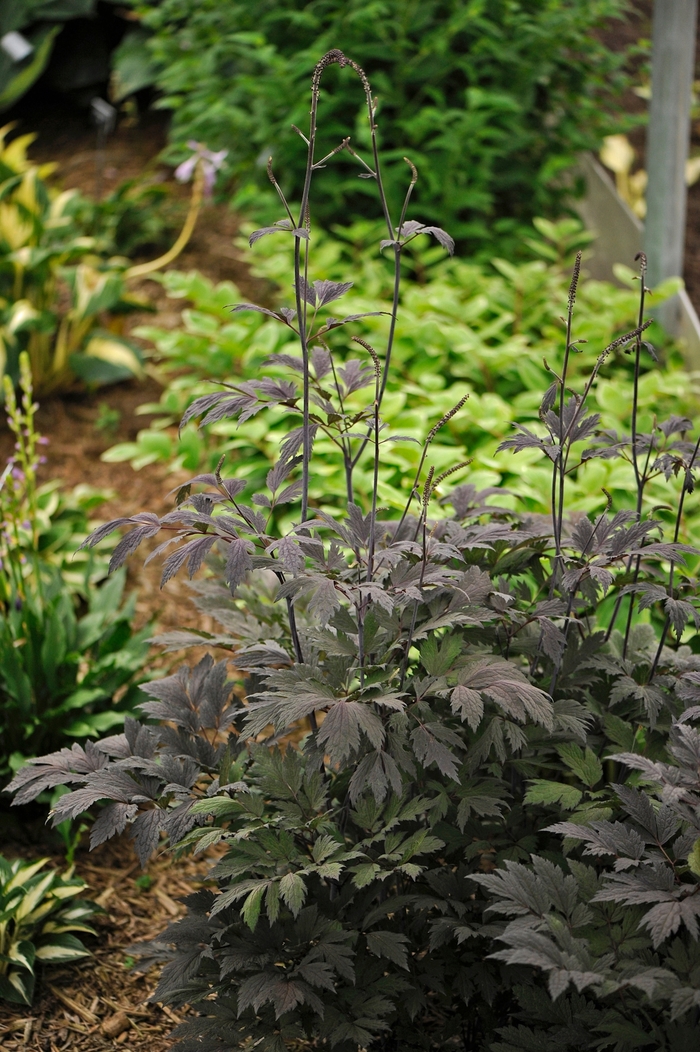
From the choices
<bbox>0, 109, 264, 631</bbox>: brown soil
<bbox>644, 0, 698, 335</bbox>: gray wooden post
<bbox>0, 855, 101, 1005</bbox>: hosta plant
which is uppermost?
<bbox>644, 0, 698, 335</bbox>: gray wooden post

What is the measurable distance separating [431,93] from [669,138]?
3.15 ft

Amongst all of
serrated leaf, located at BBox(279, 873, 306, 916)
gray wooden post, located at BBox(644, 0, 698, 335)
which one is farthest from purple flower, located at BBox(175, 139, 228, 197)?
serrated leaf, located at BBox(279, 873, 306, 916)

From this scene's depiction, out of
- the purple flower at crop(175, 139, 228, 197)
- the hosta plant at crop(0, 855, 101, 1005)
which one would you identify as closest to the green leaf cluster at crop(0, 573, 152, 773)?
the hosta plant at crop(0, 855, 101, 1005)

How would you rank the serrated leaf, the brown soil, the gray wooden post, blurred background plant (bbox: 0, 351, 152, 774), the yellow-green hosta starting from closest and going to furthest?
1. the serrated leaf
2. blurred background plant (bbox: 0, 351, 152, 774)
3. the brown soil
4. the gray wooden post
5. the yellow-green hosta

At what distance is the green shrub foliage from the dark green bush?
96.0 inches

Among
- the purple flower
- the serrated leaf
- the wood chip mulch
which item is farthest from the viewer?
the purple flower

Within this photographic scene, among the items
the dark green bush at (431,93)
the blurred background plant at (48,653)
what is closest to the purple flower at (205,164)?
the dark green bush at (431,93)

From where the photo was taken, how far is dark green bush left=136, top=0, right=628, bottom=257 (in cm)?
383

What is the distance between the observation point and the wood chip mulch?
69.2 inches

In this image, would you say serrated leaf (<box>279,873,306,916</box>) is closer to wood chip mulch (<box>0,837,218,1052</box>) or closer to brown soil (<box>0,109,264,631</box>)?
wood chip mulch (<box>0,837,218,1052</box>)

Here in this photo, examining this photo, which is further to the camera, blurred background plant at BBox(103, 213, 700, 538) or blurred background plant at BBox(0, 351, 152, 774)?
blurred background plant at BBox(103, 213, 700, 538)

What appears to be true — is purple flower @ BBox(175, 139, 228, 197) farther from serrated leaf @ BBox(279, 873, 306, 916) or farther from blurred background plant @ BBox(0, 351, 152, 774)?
serrated leaf @ BBox(279, 873, 306, 916)

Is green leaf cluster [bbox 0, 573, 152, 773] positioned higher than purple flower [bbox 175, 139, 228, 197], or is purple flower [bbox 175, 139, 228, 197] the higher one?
purple flower [bbox 175, 139, 228, 197]

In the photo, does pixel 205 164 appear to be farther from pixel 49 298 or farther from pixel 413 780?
pixel 413 780
